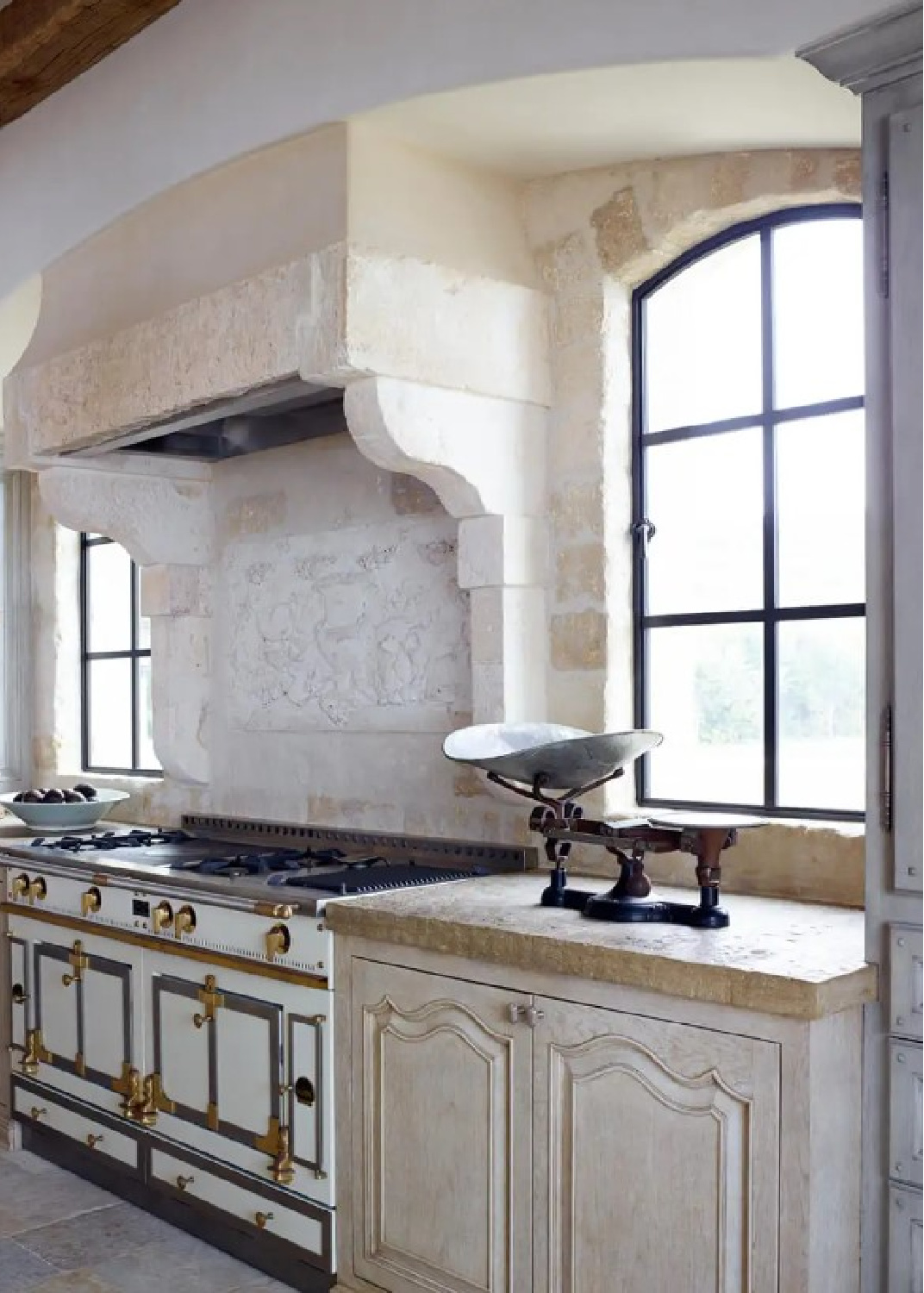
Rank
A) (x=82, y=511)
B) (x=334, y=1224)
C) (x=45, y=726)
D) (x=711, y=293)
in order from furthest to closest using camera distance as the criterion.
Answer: (x=45, y=726) < (x=82, y=511) < (x=711, y=293) < (x=334, y=1224)

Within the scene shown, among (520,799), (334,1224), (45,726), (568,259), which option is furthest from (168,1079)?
(45,726)

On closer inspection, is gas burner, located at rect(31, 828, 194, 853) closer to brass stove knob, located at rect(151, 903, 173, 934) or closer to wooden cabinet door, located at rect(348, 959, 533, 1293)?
brass stove knob, located at rect(151, 903, 173, 934)

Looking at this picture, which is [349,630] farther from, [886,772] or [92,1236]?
[886,772]

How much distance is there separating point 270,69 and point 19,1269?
2.86 meters

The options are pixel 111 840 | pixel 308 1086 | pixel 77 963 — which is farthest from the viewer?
pixel 111 840

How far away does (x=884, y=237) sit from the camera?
2.26 m

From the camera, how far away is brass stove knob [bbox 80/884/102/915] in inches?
152

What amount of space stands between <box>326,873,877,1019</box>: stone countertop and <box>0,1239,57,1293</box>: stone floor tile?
1.22 metres

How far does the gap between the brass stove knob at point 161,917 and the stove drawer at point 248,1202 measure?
1.91ft

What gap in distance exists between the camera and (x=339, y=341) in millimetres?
3135

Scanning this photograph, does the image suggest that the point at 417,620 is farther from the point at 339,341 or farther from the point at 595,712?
the point at 339,341

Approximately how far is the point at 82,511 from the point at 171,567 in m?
0.35

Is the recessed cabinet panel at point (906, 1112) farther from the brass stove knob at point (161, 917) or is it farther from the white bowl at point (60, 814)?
the white bowl at point (60, 814)

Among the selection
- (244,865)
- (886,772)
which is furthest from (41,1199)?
(886,772)
